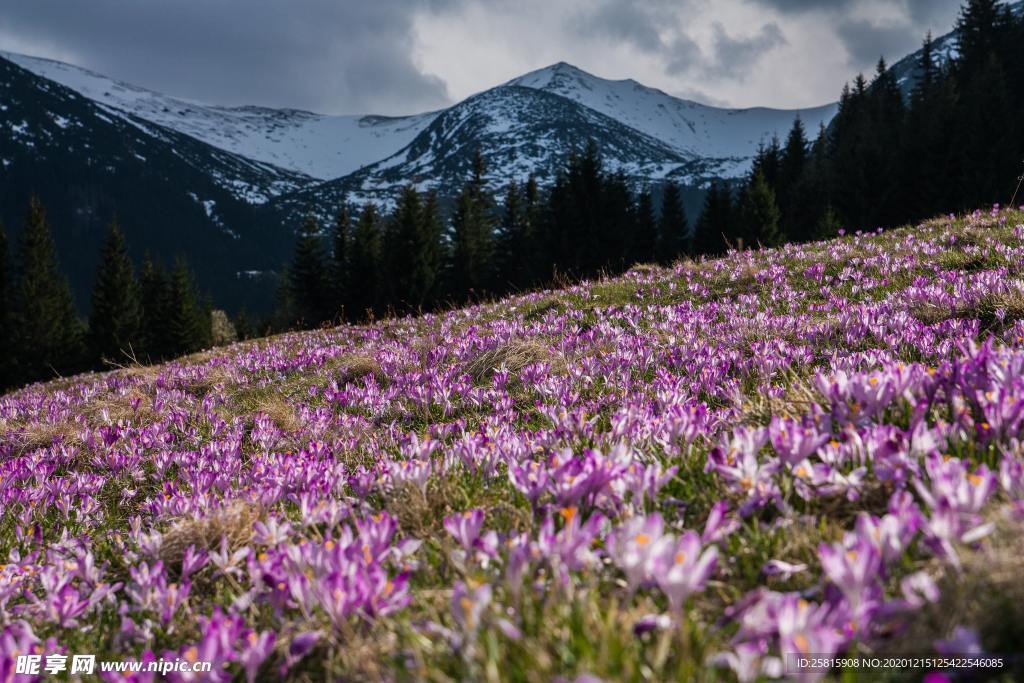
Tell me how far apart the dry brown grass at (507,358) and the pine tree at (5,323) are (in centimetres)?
8267

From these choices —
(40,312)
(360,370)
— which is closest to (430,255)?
(40,312)

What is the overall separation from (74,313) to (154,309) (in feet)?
33.9

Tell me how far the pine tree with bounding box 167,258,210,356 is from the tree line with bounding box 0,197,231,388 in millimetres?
142

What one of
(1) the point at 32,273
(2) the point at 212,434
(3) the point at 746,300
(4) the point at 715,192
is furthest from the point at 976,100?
(1) the point at 32,273

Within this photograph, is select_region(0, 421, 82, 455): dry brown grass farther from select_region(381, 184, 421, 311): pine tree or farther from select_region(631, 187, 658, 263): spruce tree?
select_region(631, 187, 658, 263): spruce tree

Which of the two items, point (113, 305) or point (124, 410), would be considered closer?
point (124, 410)

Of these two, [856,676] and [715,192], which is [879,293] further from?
[715,192]

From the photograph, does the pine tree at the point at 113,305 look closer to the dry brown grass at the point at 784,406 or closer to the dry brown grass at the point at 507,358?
the dry brown grass at the point at 507,358

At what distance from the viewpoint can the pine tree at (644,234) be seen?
81.6m

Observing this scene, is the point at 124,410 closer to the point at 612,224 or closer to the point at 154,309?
the point at 612,224

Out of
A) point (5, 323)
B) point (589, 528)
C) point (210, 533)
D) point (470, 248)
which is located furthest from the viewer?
point (470, 248)

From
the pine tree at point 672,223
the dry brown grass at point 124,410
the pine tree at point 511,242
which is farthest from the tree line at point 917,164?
the dry brown grass at point 124,410

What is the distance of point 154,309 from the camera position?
282ft

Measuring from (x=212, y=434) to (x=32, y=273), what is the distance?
90.2 meters
